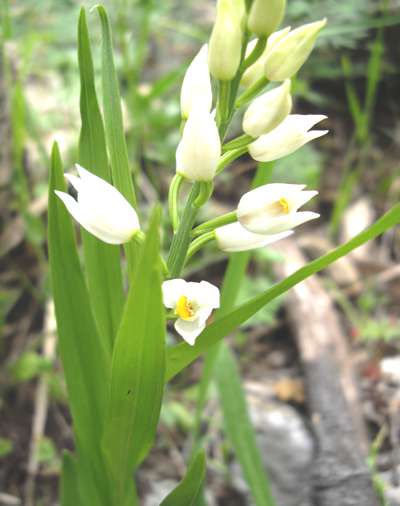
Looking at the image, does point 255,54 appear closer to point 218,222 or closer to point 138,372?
point 218,222

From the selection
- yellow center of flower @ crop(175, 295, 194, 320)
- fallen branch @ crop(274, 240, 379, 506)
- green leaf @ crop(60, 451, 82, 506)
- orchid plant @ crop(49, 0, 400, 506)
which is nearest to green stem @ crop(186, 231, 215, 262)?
orchid plant @ crop(49, 0, 400, 506)

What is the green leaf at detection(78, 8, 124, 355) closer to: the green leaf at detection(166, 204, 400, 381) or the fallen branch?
the green leaf at detection(166, 204, 400, 381)

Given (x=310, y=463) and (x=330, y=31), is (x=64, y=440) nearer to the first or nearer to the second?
(x=310, y=463)

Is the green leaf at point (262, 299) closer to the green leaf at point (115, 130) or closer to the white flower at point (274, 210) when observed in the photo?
the white flower at point (274, 210)

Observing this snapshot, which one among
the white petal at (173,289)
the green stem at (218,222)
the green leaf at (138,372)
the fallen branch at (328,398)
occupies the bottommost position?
the fallen branch at (328,398)

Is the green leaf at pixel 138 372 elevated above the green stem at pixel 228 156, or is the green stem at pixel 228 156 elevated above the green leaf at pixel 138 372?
the green stem at pixel 228 156

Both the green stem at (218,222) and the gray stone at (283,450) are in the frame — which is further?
the gray stone at (283,450)

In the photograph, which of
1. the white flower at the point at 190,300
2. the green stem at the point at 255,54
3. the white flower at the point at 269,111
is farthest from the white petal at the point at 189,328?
the green stem at the point at 255,54

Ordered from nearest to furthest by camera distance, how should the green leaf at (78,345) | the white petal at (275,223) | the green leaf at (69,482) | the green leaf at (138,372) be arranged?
the green leaf at (138,372)
the white petal at (275,223)
the green leaf at (78,345)
the green leaf at (69,482)
